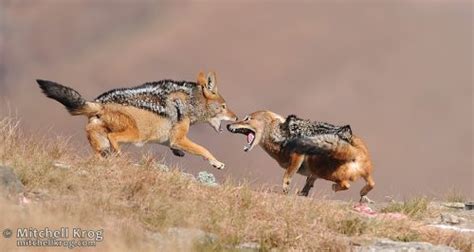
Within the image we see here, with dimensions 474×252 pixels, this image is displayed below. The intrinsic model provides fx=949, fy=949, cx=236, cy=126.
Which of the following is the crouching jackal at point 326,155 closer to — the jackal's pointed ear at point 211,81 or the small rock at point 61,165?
the jackal's pointed ear at point 211,81

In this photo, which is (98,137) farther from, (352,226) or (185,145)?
(352,226)

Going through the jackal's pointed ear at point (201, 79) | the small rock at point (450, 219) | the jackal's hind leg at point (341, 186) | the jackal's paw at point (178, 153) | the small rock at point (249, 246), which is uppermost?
the jackal's pointed ear at point (201, 79)

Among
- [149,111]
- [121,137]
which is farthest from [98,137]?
[149,111]

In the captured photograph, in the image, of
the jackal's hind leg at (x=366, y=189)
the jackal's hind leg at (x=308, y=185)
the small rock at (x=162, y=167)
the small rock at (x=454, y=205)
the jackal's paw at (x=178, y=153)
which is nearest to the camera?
the small rock at (x=162, y=167)

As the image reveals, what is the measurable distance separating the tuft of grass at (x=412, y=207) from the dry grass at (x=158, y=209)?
6.87ft

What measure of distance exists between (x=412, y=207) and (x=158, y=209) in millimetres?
6420

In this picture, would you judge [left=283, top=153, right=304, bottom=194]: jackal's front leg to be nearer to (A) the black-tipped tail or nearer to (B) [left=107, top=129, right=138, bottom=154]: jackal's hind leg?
(B) [left=107, top=129, right=138, bottom=154]: jackal's hind leg

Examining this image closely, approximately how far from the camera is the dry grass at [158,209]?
41.7 ft

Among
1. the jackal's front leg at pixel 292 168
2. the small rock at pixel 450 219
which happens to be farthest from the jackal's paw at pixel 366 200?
the small rock at pixel 450 219

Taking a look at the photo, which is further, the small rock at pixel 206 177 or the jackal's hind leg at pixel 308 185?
the jackal's hind leg at pixel 308 185

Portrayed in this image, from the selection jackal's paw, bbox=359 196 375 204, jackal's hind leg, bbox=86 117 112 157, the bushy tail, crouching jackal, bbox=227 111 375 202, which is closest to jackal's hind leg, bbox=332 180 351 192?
crouching jackal, bbox=227 111 375 202

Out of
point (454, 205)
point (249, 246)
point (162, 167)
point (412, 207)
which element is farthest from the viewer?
point (454, 205)

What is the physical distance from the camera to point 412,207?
18.1 m

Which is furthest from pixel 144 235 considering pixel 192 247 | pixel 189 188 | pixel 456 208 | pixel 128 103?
pixel 456 208
